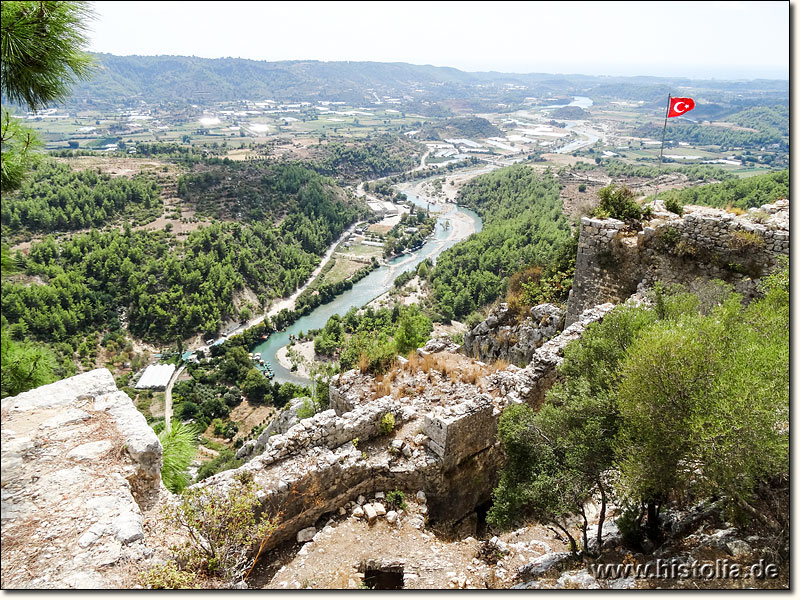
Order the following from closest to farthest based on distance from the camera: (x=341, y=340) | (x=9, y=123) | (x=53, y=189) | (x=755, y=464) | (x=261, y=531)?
(x=9, y=123) < (x=755, y=464) < (x=261, y=531) < (x=341, y=340) < (x=53, y=189)

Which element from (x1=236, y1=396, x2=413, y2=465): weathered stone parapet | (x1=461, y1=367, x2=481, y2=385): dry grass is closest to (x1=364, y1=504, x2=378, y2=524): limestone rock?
(x1=236, y1=396, x2=413, y2=465): weathered stone parapet

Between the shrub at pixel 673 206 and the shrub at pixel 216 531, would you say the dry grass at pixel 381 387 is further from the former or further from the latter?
the shrub at pixel 673 206

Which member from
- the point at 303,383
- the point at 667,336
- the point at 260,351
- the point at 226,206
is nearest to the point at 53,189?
the point at 226,206

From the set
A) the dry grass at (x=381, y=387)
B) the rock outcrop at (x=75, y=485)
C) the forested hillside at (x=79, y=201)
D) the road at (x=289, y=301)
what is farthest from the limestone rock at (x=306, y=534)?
the forested hillside at (x=79, y=201)

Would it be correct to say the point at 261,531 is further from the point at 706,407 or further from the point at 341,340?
the point at 341,340

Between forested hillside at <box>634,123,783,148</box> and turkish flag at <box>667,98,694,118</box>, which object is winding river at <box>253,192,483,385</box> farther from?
forested hillside at <box>634,123,783,148</box>
